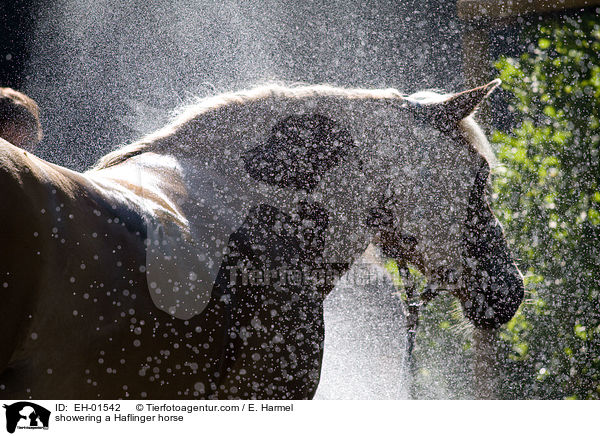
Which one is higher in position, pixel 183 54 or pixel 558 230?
pixel 183 54

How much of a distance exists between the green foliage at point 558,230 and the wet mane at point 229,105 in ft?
2.13

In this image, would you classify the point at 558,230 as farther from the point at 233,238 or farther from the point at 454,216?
the point at 233,238

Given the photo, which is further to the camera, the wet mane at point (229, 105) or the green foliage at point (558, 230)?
the green foliage at point (558, 230)

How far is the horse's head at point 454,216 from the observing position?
0.97m

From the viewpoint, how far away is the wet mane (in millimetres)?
884

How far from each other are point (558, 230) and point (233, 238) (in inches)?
47.7

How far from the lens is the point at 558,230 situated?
1622 millimetres
